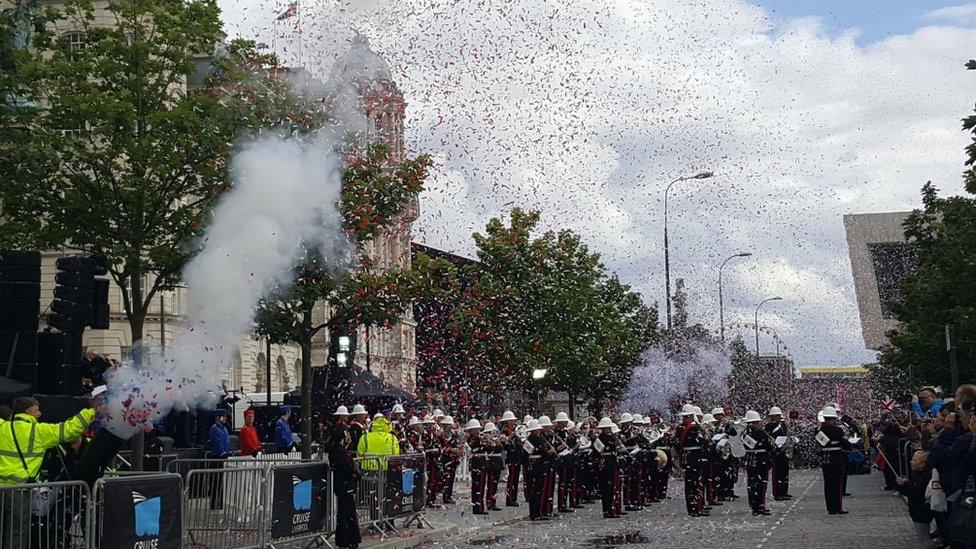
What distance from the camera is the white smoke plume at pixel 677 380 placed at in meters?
55.6

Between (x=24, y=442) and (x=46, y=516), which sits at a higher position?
(x=24, y=442)

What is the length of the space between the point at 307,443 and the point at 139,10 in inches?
400

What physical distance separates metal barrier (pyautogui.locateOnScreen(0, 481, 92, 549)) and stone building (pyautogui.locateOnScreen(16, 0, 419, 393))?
350 inches

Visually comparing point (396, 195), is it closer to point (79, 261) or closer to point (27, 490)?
point (79, 261)

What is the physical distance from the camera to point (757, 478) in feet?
74.5

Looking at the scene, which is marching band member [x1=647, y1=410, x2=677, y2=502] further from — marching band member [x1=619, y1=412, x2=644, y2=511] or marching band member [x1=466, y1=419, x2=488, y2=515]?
marching band member [x1=466, y1=419, x2=488, y2=515]

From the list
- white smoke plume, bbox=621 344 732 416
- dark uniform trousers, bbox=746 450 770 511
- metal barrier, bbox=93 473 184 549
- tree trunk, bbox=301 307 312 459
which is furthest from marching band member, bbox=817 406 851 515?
white smoke plume, bbox=621 344 732 416

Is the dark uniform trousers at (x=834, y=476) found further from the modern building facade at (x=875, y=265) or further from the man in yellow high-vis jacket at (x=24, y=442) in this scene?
the modern building facade at (x=875, y=265)

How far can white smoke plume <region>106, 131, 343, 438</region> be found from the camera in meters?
10.6

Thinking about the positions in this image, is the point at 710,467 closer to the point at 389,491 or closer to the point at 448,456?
the point at 448,456

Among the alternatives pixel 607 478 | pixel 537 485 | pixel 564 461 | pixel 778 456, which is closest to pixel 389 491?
pixel 537 485

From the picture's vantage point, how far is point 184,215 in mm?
26016

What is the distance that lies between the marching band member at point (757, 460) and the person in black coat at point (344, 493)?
8.98 metres

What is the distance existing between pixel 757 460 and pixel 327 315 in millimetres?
24491
